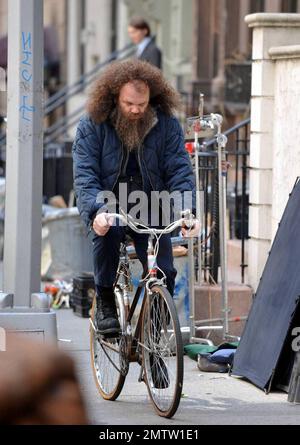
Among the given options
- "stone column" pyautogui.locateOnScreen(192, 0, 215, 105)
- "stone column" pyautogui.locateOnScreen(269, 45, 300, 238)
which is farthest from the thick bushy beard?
"stone column" pyautogui.locateOnScreen(192, 0, 215, 105)

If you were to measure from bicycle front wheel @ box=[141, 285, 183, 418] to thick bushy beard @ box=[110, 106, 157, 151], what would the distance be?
767 mm

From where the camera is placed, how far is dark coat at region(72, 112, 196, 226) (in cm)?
564

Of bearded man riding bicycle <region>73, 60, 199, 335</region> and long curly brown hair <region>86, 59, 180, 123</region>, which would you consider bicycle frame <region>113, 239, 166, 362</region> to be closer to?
bearded man riding bicycle <region>73, 60, 199, 335</region>

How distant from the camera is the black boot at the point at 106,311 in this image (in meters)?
5.80

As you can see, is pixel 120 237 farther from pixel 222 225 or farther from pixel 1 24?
pixel 1 24

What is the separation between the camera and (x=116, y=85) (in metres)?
5.70

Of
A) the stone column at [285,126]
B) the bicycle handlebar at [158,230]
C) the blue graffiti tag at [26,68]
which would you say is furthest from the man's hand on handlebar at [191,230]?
the stone column at [285,126]

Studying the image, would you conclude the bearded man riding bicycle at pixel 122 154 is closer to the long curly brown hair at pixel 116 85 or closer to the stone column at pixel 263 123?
the long curly brown hair at pixel 116 85

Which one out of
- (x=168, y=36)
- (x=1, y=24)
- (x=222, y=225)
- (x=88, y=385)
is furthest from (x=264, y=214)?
(x=1, y=24)

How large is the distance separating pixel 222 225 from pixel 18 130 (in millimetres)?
1674

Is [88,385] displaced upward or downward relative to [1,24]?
downward

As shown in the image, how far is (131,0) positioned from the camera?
23.2 m

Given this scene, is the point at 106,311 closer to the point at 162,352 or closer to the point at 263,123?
the point at 162,352

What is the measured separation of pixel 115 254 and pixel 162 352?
2.10 feet
